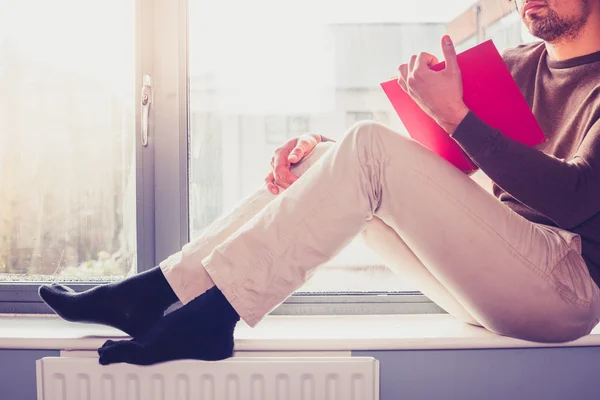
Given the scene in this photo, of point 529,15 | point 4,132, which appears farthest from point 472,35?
point 4,132

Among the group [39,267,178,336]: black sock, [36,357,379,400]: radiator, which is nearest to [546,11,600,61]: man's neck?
[36,357,379,400]: radiator

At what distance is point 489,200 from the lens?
0.93 meters

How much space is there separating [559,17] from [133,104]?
3.26ft

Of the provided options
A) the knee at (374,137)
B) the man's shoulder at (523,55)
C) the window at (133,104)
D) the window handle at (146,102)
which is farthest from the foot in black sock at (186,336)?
the man's shoulder at (523,55)

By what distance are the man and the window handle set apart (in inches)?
19.1

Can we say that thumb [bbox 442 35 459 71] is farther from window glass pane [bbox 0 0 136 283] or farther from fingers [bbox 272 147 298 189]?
window glass pane [bbox 0 0 136 283]

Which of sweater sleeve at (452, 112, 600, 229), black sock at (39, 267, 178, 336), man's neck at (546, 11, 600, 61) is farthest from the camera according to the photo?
man's neck at (546, 11, 600, 61)

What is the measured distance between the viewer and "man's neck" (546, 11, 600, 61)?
1109mm

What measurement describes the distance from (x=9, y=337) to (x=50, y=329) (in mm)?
100

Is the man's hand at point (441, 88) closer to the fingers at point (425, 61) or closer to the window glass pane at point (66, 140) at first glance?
the fingers at point (425, 61)

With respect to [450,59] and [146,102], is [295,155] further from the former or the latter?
[146,102]

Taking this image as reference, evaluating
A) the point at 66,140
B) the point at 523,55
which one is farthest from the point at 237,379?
the point at 523,55

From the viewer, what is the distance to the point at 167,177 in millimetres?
1401

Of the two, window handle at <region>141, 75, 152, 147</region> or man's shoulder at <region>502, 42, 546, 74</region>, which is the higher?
man's shoulder at <region>502, 42, 546, 74</region>
